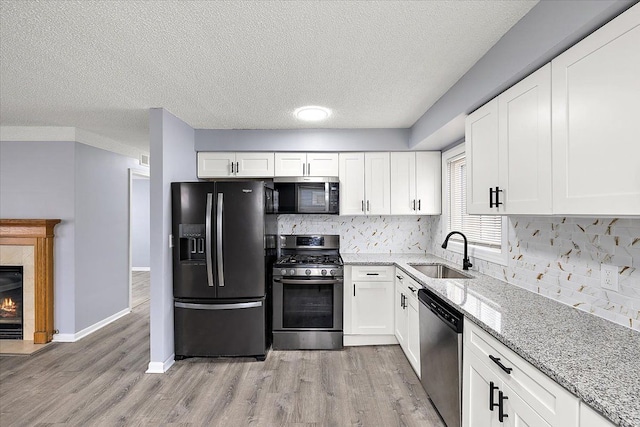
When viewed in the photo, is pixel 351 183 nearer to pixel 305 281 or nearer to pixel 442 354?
pixel 305 281

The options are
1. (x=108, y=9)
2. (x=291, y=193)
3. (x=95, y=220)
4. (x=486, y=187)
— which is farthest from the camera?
(x=95, y=220)

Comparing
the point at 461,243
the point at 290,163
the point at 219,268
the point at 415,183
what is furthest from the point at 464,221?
the point at 219,268

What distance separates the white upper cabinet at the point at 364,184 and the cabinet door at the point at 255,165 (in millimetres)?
850

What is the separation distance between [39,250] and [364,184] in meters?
3.76

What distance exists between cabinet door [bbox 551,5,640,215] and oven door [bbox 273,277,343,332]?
2295 mm

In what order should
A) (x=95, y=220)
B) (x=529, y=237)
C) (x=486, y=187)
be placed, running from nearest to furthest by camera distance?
(x=486, y=187) < (x=529, y=237) < (x=95, y=220)

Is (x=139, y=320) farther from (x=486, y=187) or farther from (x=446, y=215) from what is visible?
(x=486, y=187)

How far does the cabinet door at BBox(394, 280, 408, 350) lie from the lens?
9.93 ft

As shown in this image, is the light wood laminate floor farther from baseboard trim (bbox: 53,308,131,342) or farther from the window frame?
the window frame

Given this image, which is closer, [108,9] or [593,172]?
[593,172]

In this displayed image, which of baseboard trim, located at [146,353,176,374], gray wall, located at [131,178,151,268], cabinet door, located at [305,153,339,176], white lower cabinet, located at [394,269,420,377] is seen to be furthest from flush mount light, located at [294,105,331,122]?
gray wall, located at [131,178,151,268]

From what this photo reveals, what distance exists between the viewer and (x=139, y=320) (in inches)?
171

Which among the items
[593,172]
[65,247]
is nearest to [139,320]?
[65,247]

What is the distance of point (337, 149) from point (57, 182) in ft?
10.8
